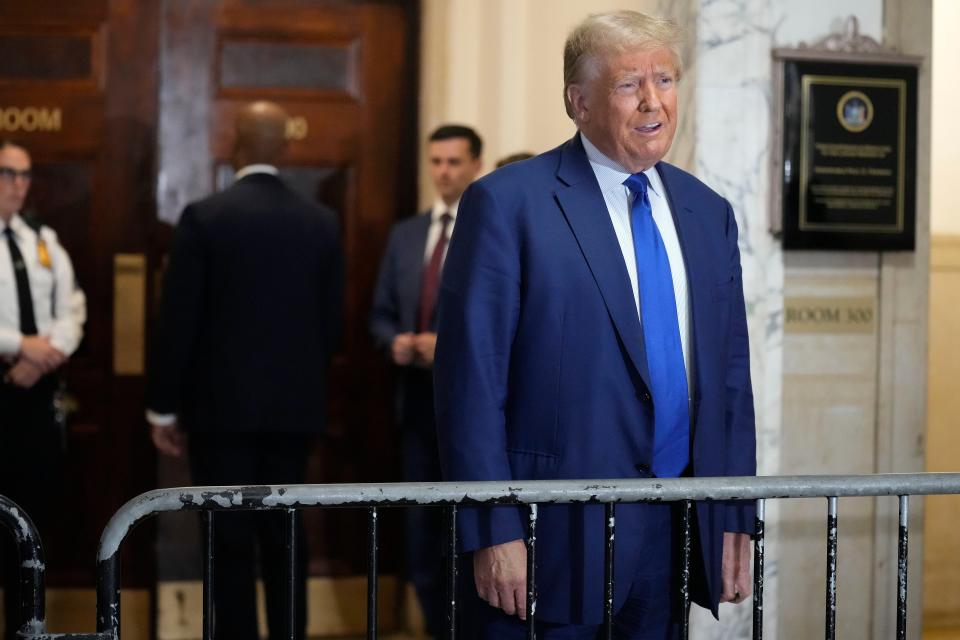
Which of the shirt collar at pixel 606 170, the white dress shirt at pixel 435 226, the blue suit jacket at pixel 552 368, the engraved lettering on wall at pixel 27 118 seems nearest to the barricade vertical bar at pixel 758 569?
the blue suit jacket at pixel 552 368

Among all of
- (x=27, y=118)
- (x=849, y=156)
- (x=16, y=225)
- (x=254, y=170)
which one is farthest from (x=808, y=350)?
(x=27, y=118)

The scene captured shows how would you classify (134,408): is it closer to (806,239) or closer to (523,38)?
(523,38)

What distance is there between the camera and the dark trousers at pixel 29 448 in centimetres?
500

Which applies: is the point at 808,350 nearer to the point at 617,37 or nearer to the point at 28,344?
the point at 617,37

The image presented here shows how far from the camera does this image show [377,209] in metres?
6.03

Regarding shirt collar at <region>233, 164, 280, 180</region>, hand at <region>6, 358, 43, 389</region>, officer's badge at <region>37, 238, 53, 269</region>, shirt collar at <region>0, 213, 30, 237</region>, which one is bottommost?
hand at <region>6, 358, 43, 389</region>

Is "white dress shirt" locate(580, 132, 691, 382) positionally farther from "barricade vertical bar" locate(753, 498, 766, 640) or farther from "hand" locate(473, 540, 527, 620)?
"hand" locate(473, 540, 527, 620)

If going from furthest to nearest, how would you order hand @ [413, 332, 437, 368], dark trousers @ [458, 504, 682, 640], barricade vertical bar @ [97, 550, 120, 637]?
hand @ [413, 332, 437, 368]
dark trousers @ [458, 504, 682, 640]
barricade vertical bar @ [97, 550, 120, 637]

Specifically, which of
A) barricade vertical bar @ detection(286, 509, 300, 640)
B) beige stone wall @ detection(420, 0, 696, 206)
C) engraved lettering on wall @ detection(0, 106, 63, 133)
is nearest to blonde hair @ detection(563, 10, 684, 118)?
barricade vertical bar @ detection(286, 509, 300, 640)

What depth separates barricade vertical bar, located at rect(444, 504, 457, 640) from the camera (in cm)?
247

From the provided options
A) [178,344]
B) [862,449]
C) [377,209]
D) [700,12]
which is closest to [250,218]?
[178,344]

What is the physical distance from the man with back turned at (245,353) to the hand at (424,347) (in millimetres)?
407

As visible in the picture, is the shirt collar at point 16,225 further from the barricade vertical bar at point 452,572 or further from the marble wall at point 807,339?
the barricade vertical bar at point 452,572

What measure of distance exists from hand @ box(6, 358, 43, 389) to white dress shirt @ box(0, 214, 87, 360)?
0.05 meters
